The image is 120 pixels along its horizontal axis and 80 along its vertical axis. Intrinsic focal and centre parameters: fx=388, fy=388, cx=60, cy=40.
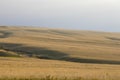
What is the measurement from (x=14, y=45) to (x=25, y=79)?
55.5m

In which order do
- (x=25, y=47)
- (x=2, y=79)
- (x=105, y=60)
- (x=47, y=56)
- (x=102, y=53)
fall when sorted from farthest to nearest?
(x=25, y=47), (x=102, y=53), (x=47, y=56), (x=105, y=60), (x=2, y=79)

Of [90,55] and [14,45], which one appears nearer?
[90,55]

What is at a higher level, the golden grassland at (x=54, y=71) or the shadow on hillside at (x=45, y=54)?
the golden grassland at (x=54, y=71)

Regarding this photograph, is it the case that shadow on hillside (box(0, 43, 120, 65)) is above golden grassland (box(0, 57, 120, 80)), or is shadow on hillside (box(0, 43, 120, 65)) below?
below

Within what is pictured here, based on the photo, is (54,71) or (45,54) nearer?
(54,71)

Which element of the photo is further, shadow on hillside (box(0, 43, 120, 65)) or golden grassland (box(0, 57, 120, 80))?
shadow on hillside (box(0, 43, 120, 65))

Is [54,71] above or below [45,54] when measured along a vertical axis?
above

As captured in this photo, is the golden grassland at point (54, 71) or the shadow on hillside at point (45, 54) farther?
the shadow on hillside at point (45, 54)

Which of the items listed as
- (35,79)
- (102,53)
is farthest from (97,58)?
(35,79)

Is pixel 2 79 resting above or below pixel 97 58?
above

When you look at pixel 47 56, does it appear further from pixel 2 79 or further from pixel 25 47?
pixel 2 79

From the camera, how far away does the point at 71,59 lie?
57812mm

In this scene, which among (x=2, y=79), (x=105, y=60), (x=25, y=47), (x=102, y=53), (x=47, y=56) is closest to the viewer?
(x=2, y=79)

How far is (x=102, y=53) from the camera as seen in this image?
6562 centimetres
